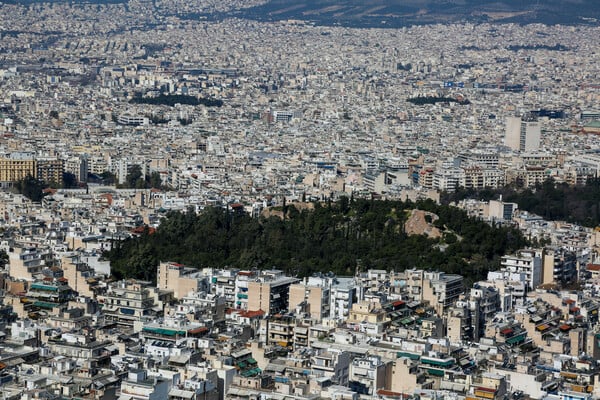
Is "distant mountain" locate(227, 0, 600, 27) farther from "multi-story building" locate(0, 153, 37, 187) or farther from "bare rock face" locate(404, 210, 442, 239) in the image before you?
"bare rock face" locate(404, 210, 442, 239)

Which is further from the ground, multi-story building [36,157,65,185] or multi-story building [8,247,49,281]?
multi-story building [8,247,49,281]

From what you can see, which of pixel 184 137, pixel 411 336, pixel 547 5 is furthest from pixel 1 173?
pixel 547 5

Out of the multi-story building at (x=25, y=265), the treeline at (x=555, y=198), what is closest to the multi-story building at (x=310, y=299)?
the multi-story building at (x=25, y=265)

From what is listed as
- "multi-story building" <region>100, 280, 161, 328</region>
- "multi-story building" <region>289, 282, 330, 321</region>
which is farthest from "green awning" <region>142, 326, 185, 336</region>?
"multi-story building" <region>289, 282, 330, 321</region>

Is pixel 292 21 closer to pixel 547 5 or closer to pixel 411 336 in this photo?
pixel 547 5

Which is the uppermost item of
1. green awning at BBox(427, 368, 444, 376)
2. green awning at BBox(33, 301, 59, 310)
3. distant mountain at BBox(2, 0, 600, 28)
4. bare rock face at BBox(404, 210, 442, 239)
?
distant mountain at BBox(2, 0, 600, 28)

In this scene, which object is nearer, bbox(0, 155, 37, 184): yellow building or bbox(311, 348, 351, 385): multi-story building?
bbox(311, 348, 351, 385): multi-story building
